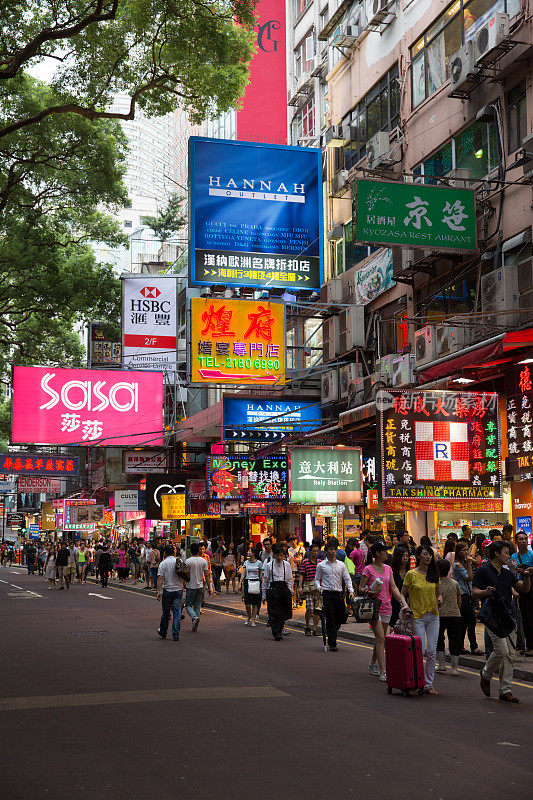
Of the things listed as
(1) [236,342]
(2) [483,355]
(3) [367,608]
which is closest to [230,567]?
(1) [236,342]

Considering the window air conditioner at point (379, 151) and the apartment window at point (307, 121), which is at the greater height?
the apartment window at point (307, 121)

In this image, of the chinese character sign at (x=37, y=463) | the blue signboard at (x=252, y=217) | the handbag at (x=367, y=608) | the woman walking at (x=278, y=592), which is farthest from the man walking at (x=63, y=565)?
the handbag at (x=367, y=608)

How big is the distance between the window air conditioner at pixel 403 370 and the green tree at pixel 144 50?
7962 mm

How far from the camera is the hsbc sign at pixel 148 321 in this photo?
125ft

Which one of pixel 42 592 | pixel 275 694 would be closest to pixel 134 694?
pixel 275 694

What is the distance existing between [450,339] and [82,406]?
11847 millimetres

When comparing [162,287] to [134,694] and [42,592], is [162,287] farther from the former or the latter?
[134,694]

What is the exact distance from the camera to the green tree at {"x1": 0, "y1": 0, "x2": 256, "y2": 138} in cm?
1667

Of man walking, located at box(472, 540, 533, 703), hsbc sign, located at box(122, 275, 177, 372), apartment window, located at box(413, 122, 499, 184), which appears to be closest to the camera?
man walking, located at box(472, 540, 533, 703)

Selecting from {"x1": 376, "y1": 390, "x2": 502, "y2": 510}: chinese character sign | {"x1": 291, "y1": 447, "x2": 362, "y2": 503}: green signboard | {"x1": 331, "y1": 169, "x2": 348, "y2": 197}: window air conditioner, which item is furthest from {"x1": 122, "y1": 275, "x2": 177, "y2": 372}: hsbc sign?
{"x1": 376, "y1": 390, "x2": 502, "y2": 510}: chinese character sign

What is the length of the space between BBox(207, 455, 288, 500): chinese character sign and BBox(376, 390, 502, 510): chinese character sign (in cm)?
945

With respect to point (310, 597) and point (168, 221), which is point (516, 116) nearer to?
point (310, 597)

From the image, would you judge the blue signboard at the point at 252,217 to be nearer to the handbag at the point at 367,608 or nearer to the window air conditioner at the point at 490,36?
the window air conditioner at the point at 490,36

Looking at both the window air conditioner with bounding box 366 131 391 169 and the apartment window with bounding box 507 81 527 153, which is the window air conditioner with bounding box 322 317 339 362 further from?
the apartment window with bounding box 507 81 527 153
